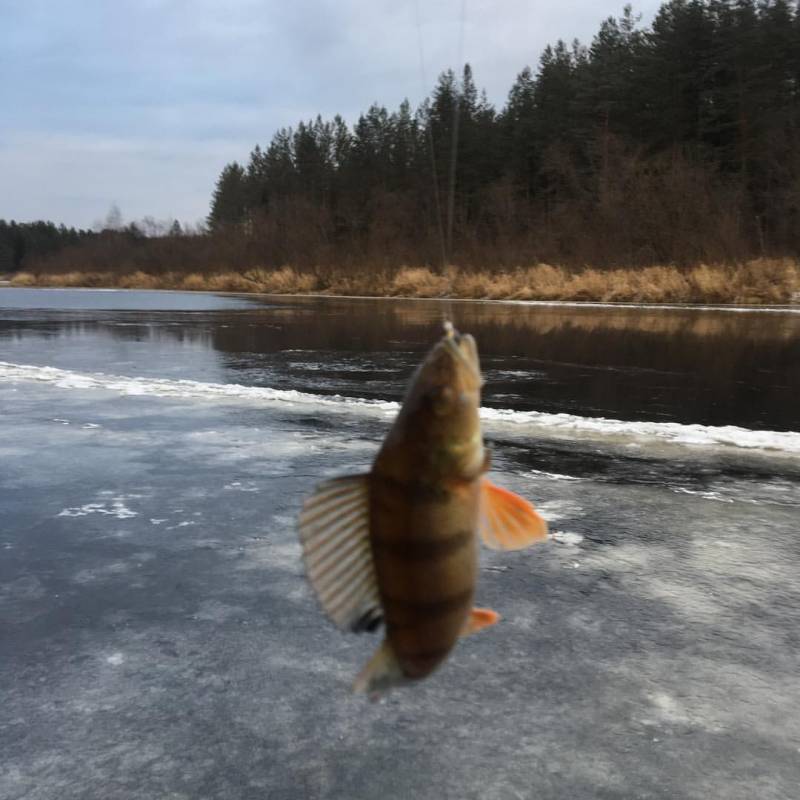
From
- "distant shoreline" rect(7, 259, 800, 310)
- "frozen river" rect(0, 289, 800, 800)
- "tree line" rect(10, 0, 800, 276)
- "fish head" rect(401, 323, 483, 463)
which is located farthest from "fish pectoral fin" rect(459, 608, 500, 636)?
"tree line" rect(10, 0, 800, 276)

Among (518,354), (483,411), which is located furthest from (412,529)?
(518,354)

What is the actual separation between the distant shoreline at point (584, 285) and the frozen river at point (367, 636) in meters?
10.9

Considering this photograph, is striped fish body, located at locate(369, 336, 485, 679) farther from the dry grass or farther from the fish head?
the dry grass

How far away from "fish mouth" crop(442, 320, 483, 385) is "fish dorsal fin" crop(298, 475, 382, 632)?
6.6 inches

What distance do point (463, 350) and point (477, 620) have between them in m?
0.35

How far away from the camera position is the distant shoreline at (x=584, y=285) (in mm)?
26688

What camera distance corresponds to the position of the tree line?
3462 cm

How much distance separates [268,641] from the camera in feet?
11.4

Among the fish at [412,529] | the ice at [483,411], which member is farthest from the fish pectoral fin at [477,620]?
the ice at [483,411]

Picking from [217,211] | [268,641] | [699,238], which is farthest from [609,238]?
[217,211]

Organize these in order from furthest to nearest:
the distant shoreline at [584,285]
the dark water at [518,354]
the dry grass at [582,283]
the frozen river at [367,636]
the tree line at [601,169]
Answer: the tree line at [601,169] < the dry grass at [582,283] < the distant shoreline at [584,285] < the dark water at [518,354] < the frozen river at [367,636]

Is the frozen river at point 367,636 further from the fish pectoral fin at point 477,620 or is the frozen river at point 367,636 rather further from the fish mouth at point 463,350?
the fish mouth at point 463,350

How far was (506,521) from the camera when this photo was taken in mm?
979

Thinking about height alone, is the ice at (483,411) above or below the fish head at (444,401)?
below
